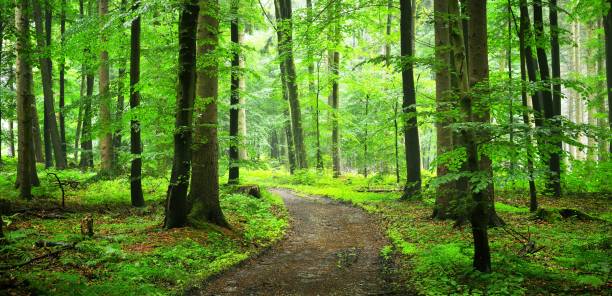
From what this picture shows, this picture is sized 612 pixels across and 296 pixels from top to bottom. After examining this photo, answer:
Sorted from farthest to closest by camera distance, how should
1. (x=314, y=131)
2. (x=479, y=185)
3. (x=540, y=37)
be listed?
(x=314, y=131) → (x=540, y=37) → (x=479, y=185)

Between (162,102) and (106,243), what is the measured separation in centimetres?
490

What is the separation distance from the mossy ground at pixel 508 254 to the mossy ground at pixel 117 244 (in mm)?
3404

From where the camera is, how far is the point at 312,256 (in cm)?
902

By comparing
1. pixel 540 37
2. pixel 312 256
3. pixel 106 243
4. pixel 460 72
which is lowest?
pixel 312 256

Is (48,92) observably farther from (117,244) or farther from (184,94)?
(117,244)

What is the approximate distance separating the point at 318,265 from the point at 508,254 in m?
3.50

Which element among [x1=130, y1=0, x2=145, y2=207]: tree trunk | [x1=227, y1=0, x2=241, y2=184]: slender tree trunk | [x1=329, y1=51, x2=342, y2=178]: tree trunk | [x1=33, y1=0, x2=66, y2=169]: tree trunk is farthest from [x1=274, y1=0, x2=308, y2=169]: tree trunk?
[x1=33, y1=0, x2=66, y2=169]: tree trunk

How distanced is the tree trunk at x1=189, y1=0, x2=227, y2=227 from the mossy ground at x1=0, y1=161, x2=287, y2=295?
622 millimetres

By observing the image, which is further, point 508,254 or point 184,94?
point 184,94

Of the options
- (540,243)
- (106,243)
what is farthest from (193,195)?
(540,243)

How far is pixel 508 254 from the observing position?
7109 millimetres

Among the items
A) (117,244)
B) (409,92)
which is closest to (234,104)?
(409,92)

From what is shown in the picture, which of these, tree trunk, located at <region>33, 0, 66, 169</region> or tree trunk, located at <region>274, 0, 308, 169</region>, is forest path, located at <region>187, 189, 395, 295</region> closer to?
tree trunk, located at <region>274, 0, 308, 169</region>

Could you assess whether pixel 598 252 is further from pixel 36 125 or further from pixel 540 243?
pixel 36 125
